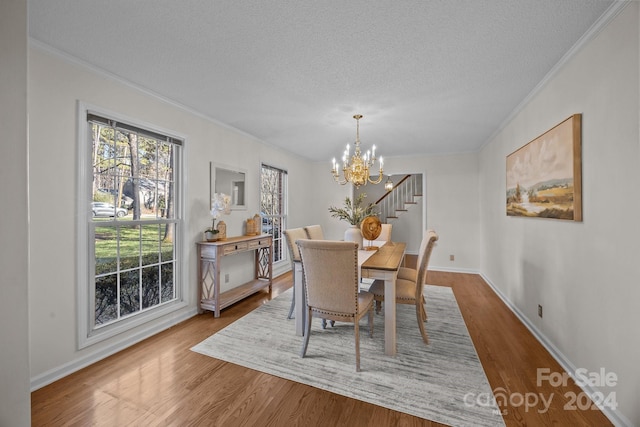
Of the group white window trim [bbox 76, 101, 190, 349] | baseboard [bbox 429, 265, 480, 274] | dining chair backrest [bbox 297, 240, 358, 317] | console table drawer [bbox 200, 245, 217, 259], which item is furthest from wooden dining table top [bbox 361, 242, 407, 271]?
baseboard [bbox 429, 265, 480, 274]

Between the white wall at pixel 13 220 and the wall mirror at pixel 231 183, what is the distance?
2.41 meters

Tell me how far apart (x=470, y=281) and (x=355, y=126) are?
331 centimetres

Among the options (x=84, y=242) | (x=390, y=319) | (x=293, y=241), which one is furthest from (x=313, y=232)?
(x=84, y=242)

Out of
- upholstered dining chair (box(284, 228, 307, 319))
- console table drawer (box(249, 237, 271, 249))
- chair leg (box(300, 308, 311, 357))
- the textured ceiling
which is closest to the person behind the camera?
the textured ceiling

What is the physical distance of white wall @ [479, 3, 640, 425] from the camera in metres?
1.44

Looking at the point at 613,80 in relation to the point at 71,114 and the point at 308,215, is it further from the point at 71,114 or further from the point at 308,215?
the point at 308,215

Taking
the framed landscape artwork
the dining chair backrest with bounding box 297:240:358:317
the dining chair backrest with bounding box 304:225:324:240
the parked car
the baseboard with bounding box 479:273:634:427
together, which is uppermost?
the framed landscape artwork

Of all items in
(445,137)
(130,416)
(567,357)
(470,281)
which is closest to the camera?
(130,416)

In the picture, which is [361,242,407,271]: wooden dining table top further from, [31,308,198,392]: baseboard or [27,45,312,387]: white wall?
[27,45,312,387]: white wall

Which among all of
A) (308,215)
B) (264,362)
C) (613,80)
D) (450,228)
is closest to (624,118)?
(613,80)

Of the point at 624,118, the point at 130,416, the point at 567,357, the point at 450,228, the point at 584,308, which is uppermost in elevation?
the point at 624,118

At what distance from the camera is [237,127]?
3811mm

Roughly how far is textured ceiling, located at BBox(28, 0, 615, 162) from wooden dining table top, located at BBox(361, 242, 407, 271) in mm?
1651

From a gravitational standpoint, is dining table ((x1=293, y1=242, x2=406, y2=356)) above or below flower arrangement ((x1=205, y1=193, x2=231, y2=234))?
below
